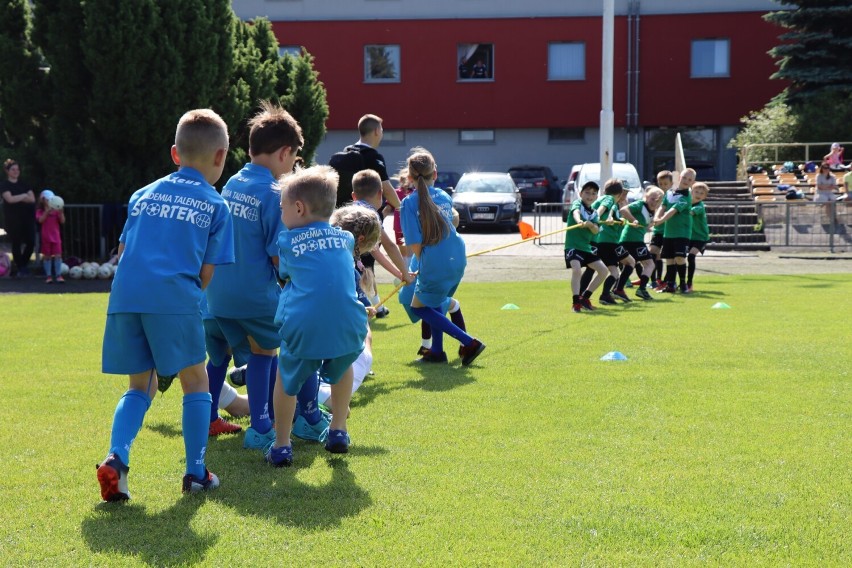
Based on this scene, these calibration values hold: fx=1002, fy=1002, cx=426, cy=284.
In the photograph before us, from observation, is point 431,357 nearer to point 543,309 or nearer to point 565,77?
point 543,309

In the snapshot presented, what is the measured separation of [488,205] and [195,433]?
24388mm

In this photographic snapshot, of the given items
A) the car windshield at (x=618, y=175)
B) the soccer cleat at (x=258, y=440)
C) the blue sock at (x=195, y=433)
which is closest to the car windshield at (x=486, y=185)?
the car windshield at (x=618, y=175)

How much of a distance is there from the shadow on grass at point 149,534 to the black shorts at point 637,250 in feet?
33.8

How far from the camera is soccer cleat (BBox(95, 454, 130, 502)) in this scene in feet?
14.5

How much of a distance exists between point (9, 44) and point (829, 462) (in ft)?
59.2

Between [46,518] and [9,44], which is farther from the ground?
[9,44]

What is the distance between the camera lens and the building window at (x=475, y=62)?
1651 inches

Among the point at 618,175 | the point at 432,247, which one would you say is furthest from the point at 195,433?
the point at 618,175

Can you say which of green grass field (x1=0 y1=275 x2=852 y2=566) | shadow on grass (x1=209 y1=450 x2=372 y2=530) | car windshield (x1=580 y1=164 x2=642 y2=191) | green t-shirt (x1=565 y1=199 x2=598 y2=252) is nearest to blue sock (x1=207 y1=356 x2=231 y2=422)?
green grass field (x1=0 y1=275 x2=852 y2=566)

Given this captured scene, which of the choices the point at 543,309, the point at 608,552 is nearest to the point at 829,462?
the point at 608,552

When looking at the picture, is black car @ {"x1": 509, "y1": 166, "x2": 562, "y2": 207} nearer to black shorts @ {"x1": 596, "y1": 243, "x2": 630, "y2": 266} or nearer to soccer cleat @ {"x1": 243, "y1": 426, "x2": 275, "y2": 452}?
black shorts @ {"x1": 596, "y1": 243, "x2": 630, "y2": 266}

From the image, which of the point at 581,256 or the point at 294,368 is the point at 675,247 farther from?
the point at 294,368

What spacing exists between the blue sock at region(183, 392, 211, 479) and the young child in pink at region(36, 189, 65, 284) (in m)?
13.5

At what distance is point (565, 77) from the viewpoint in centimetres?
4175
